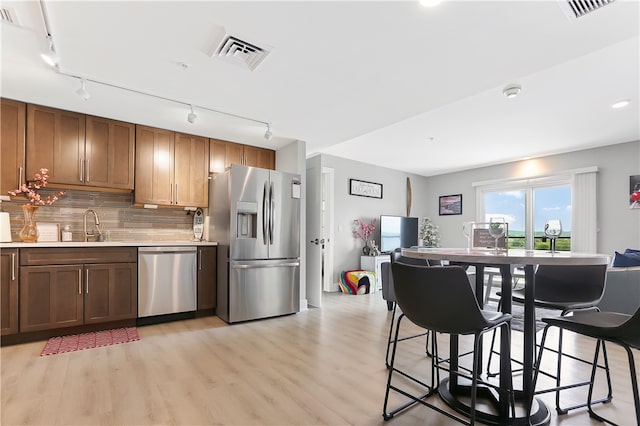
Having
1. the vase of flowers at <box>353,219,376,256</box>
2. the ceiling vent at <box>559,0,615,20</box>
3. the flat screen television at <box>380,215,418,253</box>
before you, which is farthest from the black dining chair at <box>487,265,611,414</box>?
the flat screen television at <box>380,215,418,253</box>

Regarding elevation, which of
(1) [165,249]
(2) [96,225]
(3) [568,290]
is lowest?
(3) [568,290]

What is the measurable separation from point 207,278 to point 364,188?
12.5 ft

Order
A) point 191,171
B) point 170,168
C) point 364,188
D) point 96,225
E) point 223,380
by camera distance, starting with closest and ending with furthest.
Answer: point 223,380 → point 96,225 → point 170,168 → point 191,171 → point 364,188

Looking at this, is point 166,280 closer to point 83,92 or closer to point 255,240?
point 255,240

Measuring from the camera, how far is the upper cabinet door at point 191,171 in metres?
4.07

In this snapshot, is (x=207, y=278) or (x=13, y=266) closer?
(x=13, y=266)

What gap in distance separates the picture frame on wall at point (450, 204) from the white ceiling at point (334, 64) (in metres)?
3.23

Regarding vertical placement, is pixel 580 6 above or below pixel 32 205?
above

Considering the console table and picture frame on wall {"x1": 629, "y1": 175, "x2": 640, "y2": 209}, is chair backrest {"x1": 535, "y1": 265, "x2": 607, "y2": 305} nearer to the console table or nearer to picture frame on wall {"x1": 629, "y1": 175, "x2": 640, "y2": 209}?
the console table

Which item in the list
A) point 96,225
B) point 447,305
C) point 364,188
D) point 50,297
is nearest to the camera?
point 447,305

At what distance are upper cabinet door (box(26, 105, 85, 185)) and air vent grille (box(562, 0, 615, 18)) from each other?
4278 mm

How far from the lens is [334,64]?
8.00 ft

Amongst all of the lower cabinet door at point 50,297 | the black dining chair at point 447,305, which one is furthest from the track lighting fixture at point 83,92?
the black dining chair at point 447,305

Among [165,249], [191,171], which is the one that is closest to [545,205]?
[191,171]
